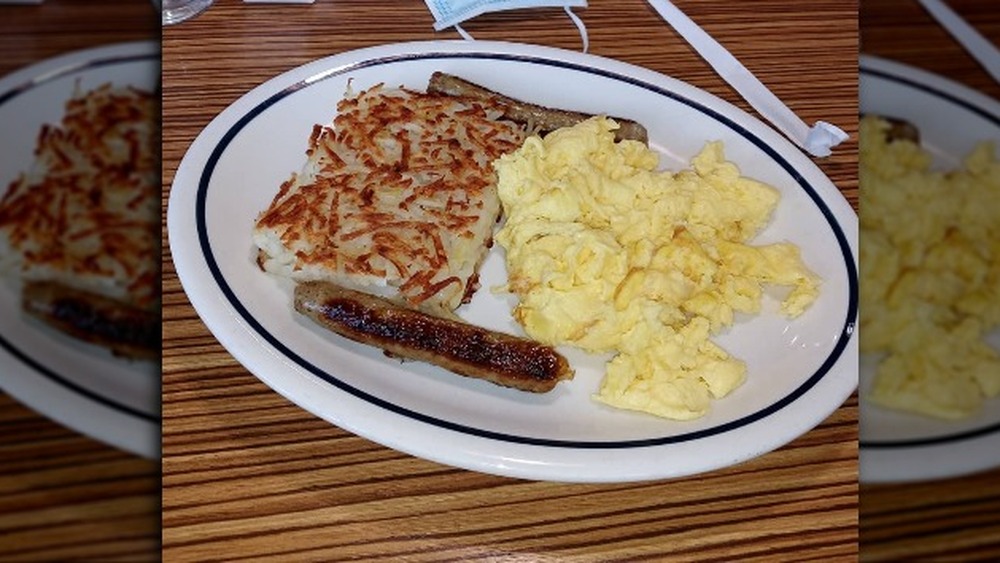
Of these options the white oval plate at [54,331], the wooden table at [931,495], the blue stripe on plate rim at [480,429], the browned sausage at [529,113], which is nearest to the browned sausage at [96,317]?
the white oval plate at [54,331]

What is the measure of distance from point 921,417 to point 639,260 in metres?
0.27

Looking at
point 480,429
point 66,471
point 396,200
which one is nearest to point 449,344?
point 480,429

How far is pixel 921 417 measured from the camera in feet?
2.80

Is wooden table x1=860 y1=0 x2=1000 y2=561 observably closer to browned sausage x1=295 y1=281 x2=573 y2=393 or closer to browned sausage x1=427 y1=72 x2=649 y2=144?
browned sausage x1=295 y1=281 x2=573 y2=393

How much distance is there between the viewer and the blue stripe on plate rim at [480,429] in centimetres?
79

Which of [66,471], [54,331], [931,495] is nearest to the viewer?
[66,471]

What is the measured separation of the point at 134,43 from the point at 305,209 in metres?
0.53

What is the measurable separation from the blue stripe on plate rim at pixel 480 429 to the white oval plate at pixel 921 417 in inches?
2.7

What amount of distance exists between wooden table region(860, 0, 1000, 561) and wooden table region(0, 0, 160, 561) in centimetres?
37

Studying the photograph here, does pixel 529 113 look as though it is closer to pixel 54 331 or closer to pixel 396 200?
pixel 396 200

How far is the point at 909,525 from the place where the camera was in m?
0.61

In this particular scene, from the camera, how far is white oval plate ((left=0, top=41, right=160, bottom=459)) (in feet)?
1.15

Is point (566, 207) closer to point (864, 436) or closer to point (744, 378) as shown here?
point (744, 378)

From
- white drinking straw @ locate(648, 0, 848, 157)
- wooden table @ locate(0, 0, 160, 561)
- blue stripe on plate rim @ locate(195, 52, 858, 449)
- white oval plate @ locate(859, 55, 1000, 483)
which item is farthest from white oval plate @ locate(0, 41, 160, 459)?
white drinking straw @ locate(648, 0, 848, 157)
